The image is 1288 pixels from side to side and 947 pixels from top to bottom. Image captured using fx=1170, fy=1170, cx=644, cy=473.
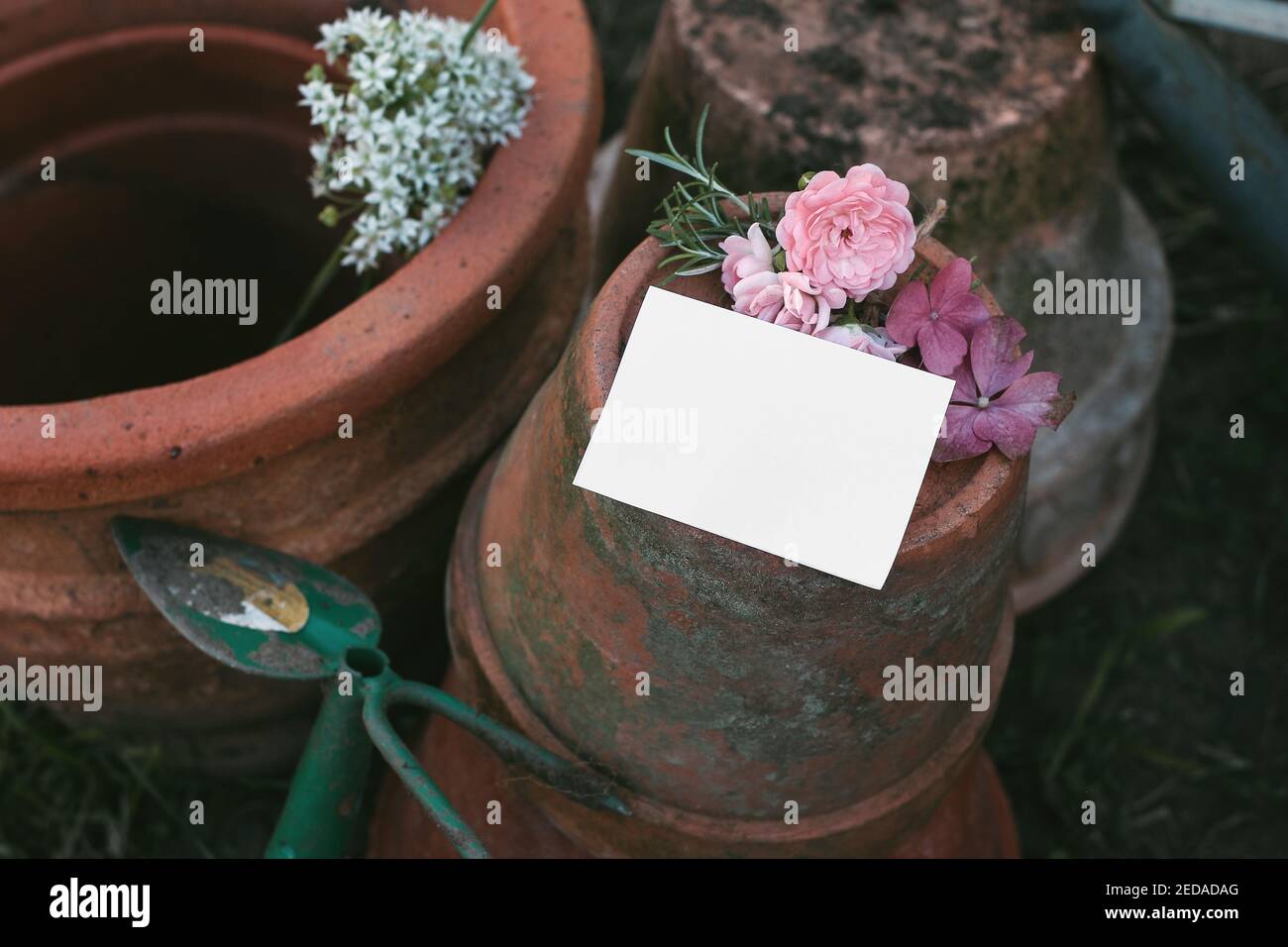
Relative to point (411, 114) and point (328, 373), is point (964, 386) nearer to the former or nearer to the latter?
point (328, 373)

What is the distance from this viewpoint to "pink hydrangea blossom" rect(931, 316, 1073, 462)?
1026 mm

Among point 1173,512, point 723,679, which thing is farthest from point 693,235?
point 1173,512

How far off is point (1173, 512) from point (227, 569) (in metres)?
1.95

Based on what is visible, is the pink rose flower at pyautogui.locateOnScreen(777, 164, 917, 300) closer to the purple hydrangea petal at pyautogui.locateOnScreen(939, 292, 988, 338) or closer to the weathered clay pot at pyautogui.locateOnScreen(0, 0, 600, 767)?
the purple hydrangea petal at pyautogui.locateOnScreen(939, 292, 988, 338)

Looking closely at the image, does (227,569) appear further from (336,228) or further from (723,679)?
(336,228)

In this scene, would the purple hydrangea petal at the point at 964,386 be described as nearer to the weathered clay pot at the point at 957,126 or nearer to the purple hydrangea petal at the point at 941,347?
the purple hydrangea petal at the point at 941,347

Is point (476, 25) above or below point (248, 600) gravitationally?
above

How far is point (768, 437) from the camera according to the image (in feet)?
3.33

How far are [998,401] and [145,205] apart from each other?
1651 millimetres

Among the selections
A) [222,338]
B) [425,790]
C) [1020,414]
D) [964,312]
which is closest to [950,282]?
[964,312]

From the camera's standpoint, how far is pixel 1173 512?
2498 millimetres

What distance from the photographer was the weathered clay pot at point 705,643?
3.37 feet

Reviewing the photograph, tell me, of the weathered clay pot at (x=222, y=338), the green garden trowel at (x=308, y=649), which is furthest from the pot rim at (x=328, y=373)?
the green garden trowel at (x=308, y=649)

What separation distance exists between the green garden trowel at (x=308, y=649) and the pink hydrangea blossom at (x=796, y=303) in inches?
21.1
